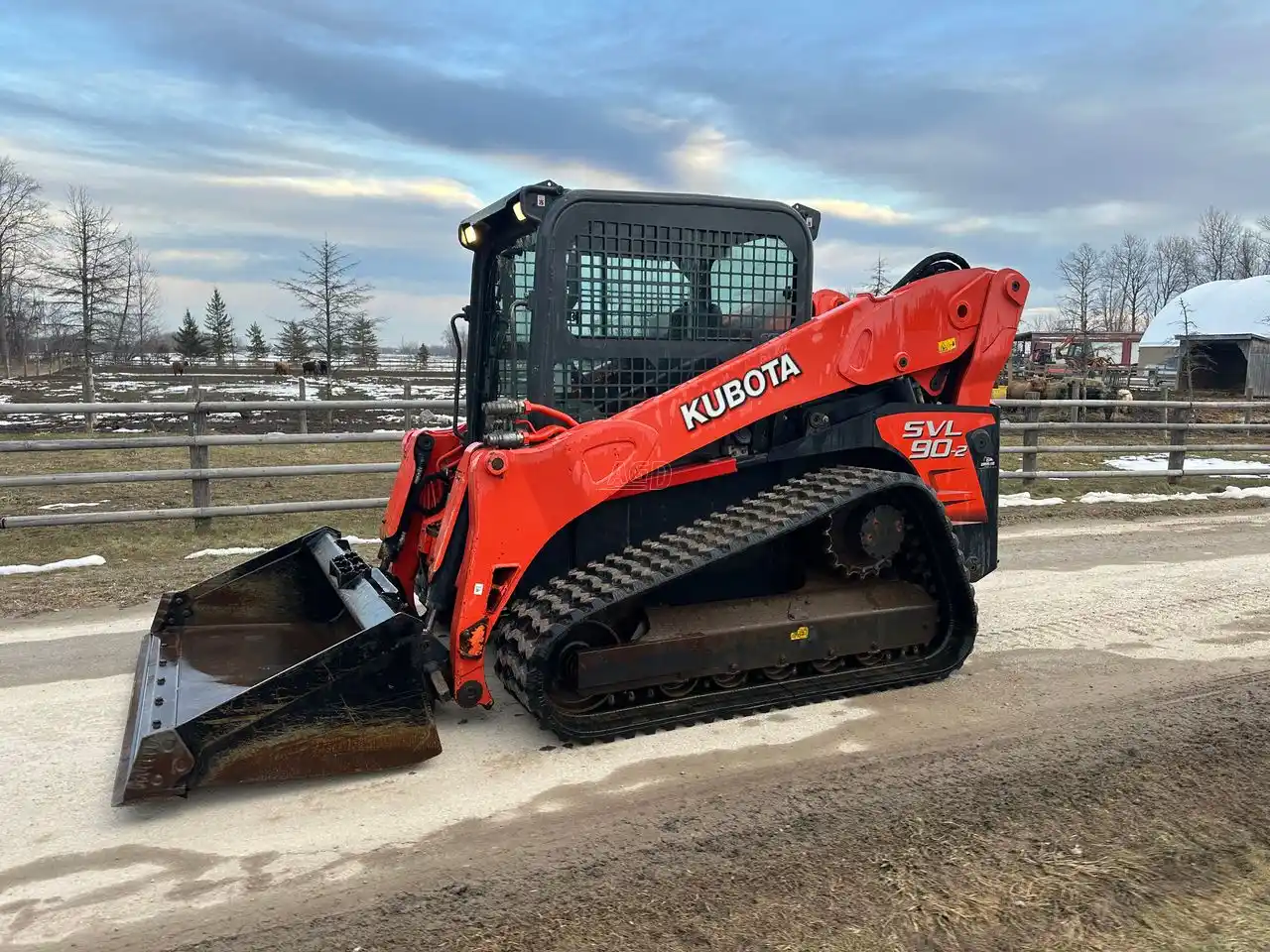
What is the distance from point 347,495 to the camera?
10922mm

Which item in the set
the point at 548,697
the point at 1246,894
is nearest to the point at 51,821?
the point at 548,697

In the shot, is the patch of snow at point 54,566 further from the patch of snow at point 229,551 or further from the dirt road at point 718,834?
the dirt road at point 718,834

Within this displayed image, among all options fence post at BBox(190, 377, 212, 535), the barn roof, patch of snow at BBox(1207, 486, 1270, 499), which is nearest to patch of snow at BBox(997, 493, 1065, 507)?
patch of snow at BBox(1207, 486, 1270, 499)

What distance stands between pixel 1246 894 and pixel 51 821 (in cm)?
409

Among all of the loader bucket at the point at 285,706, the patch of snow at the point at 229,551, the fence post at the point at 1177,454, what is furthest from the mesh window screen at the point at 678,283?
the fence post at the point at 1177,454

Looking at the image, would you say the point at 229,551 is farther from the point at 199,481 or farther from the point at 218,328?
the point at 218,328

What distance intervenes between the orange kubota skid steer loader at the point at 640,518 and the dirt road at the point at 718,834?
0.26m

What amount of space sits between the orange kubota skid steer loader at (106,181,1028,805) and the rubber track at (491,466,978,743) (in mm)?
15

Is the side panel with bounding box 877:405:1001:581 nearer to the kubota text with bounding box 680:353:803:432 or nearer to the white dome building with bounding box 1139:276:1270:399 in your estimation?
the kubota text with bounding box 680:353:803:432

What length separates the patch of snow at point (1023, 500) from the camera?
11.1 m

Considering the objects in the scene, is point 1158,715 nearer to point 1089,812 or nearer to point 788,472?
point 1089,812

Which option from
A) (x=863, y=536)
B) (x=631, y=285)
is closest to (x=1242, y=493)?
(x=863, y=536)

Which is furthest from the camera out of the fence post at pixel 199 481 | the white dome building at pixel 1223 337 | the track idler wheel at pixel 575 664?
the white dome building at pixel 1223 337

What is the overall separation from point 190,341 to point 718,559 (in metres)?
57.9
